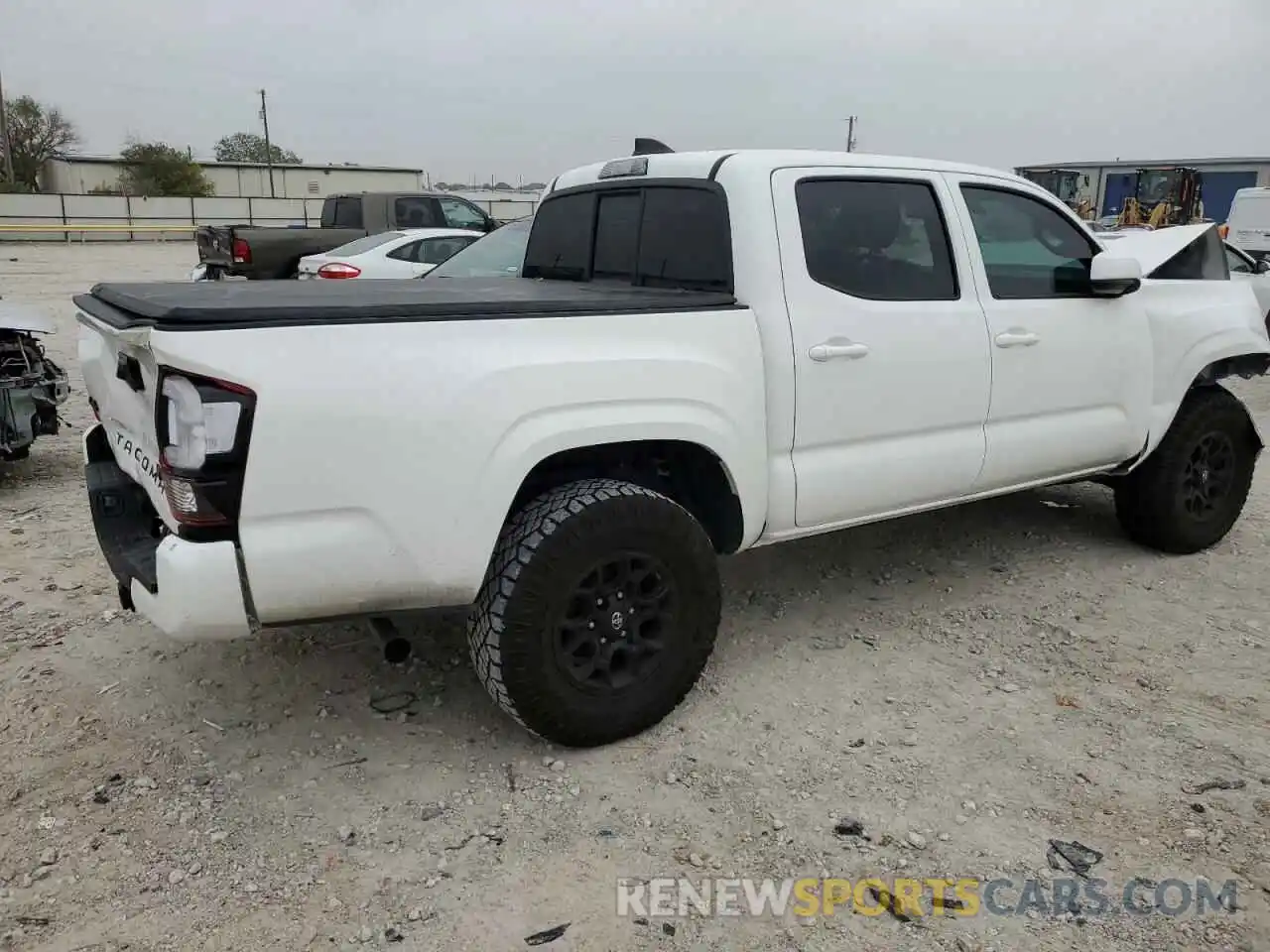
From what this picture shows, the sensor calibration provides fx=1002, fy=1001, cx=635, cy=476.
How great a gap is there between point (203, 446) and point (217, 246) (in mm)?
Answer: 12396

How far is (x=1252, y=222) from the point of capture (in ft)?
56.5

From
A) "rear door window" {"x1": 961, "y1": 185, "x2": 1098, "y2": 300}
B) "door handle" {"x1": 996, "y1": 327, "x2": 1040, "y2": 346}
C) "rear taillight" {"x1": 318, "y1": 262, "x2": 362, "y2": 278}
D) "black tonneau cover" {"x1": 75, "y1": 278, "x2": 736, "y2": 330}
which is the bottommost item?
"door handle" {"x1": 996, "y1": 327, "x2": 1040, "y2": 346}

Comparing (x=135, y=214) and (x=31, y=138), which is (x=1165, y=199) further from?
(x=31, y=138)

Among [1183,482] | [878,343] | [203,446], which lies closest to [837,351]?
[878,343]

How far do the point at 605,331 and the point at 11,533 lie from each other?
385 cm

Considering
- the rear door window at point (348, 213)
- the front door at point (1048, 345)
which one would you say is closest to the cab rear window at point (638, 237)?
the front door at point (1048, 345)

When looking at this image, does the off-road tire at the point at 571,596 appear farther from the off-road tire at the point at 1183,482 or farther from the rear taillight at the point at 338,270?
the rear taillight at the point at 338,270

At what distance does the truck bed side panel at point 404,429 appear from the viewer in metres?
2.57

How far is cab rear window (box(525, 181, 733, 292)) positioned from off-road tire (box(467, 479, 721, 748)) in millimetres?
919

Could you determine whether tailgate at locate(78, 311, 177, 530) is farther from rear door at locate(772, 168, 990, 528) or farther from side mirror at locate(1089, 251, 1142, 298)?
side mirror at locate(1089, 251, 1142, 298)

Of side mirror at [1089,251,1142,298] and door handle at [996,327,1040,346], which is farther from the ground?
side mirror at [1089,251,1142,298]

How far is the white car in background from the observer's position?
10.7 m

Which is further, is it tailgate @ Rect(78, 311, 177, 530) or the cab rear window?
the cab rear window

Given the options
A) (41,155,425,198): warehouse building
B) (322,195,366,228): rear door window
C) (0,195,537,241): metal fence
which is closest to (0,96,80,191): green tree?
(41,155,425,198): warehouse building
